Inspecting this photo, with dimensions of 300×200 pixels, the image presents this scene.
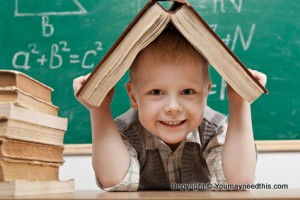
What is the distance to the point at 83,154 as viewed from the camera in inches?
68.4

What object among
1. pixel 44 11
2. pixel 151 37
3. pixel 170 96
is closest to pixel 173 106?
pixel 170 96

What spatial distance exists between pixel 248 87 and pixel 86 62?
117cm

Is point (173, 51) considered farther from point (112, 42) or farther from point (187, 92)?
point (112, 42)

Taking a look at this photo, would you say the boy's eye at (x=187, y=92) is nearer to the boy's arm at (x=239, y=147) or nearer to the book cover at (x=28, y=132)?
the boy's arm at (x=239, y=147)

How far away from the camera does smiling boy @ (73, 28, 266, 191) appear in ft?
2.62

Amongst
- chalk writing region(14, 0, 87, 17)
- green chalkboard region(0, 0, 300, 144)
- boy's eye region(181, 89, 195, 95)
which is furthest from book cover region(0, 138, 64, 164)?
chalk writing region(14, 0, 87, 17)

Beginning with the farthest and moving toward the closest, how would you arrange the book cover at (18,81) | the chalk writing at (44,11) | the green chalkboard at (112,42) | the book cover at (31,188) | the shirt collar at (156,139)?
the chalk writing at (44,11) < the green chalkboard at (112,42) < the shirt collar at (156,139) < the book cover at (18,81) < the book cover at (31,188)

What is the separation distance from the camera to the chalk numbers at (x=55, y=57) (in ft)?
5.90

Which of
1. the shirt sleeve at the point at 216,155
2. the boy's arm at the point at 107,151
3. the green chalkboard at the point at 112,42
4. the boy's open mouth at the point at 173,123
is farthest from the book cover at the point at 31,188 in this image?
the green chalkboard at the point at 112,42

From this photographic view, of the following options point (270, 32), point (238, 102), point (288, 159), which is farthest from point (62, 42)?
point (238, 102)

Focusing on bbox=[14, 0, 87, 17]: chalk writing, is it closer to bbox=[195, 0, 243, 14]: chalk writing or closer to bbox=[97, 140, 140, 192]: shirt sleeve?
bbox=[195, 0, 243, 14]: chalk writing

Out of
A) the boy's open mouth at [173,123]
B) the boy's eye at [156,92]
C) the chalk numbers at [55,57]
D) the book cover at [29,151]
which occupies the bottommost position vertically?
the book cover at [29,151]

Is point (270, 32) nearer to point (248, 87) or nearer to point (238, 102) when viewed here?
point (238, 102)

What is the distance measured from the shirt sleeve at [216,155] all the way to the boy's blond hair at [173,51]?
0.61 ft
